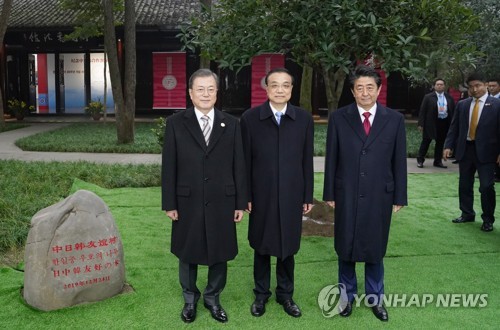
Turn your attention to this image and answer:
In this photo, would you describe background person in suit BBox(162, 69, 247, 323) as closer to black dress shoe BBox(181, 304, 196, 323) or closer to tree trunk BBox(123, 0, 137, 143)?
black dress shoe BBox(181, 304, 196, 323)

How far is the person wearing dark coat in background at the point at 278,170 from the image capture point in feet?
13.2

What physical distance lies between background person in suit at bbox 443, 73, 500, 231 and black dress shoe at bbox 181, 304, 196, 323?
394 centimetres

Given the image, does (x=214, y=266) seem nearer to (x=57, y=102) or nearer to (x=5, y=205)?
(x=5, y=205)

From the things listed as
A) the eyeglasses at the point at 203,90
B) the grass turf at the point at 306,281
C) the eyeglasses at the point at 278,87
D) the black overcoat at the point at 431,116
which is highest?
the eyeglasses at the point at 278,87

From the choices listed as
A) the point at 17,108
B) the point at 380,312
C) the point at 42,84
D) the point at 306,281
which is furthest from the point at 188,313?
the point at 42,84

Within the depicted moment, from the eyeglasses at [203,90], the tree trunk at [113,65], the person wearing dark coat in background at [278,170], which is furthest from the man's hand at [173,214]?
the tree trunk at [113,65]

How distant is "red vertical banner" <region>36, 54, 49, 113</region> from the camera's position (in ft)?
71.9

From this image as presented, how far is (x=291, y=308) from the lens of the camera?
13.6 ft

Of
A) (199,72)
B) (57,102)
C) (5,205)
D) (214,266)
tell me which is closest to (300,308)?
(214,266)

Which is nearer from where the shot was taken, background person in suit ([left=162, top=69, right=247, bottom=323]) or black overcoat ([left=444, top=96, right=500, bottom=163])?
background person in suit ([left=162, top=69, right=247, bottom=323])

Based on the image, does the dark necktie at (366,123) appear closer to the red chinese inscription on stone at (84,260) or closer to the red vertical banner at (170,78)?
the red chinese inscription on stone at (84,260)

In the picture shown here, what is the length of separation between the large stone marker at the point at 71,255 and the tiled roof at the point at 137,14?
14903 millimetres

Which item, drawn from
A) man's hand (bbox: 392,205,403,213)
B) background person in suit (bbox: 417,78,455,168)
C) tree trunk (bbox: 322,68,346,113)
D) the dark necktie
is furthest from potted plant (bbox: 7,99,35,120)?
man's hand (bbox: 392,205,403,213)

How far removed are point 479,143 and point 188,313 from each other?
4.06m
